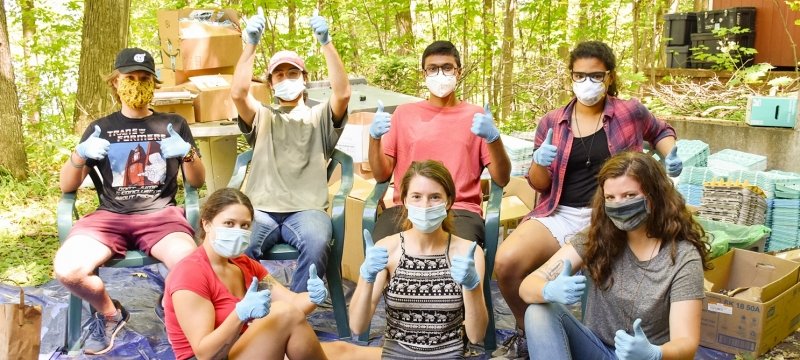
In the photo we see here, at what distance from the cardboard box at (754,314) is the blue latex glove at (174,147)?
8.24 ft

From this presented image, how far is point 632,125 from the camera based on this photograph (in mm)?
3352

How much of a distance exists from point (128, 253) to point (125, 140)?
0.55 meters

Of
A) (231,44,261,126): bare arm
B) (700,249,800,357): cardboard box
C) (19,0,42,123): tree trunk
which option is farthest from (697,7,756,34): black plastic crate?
(19,0,42,123): tree trunk

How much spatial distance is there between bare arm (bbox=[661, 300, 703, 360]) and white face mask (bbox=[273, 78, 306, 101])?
2.18 metres

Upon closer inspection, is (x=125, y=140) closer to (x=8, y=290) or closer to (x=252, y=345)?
(x=8, y=290)

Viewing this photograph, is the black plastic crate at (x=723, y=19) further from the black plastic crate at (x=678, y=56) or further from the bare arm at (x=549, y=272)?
the bare arm at (x=549, y=272)

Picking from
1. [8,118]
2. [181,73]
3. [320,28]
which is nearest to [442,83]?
[320,28]

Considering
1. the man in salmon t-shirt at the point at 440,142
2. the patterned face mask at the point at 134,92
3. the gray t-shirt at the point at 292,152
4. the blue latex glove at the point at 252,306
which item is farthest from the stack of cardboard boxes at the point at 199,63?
the blue latex glove at the point at 252,306

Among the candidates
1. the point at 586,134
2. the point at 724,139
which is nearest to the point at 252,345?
the point at 586,134

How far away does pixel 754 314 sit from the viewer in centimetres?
330

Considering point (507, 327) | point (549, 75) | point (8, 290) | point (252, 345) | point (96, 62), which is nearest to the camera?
point (252, 345)

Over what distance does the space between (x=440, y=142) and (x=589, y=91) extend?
0.74 m

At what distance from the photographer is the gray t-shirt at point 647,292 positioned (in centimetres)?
230

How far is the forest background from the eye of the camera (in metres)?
5.85
